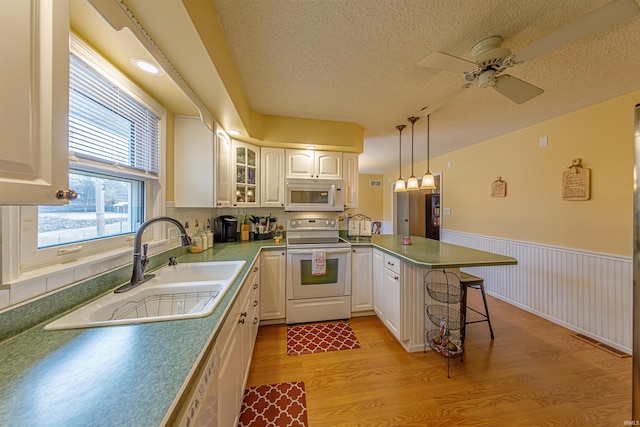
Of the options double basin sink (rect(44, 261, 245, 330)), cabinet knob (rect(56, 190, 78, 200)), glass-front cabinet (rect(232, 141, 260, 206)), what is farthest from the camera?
glass-front cabinet (rect(232, 141, 260, 206))

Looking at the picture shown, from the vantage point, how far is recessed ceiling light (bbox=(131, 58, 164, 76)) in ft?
3.99

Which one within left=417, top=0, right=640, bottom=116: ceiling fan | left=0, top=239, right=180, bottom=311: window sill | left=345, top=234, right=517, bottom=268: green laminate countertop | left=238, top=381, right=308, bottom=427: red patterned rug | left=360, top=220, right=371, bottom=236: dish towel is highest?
left=417, top=0, right=640, bottom=116: ceiling fan

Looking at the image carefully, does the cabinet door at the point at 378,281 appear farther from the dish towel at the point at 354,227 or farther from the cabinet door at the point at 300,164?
the cabinet door at the point at 300,164

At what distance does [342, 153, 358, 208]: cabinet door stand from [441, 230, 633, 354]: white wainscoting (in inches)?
88.2

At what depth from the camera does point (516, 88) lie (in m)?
1.59

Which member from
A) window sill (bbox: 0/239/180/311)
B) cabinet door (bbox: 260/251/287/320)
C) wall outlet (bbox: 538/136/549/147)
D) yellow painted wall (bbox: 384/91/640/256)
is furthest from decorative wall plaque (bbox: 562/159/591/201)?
window sill (bbox: 0/239/180/311)

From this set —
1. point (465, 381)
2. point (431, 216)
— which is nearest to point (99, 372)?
point (465, 381)

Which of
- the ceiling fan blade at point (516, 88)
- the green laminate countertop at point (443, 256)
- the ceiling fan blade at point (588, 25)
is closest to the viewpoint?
the ceiling fan blade at point (588, 25)

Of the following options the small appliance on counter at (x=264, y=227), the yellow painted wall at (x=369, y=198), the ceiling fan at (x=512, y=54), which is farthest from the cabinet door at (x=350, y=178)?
the yellow painted wall at (x=369, y=198)

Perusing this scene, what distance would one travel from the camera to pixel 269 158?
279cm

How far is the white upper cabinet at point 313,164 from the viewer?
283 centimetres

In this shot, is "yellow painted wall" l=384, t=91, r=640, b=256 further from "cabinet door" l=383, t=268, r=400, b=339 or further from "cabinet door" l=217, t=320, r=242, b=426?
"cabinet door" l=217, t=320, r=242, b=426

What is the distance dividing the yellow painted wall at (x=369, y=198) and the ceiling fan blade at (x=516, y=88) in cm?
486

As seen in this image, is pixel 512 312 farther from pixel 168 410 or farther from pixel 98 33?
pixel 98 33
